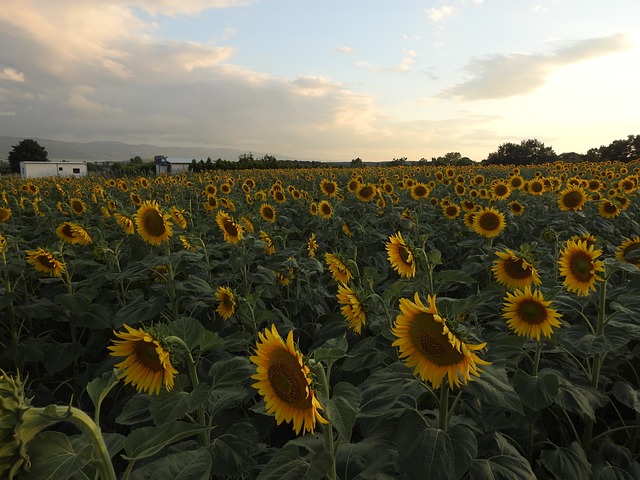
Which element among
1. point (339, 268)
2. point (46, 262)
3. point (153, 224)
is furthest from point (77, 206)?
point (339, 268)

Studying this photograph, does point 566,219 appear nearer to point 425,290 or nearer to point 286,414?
point 425,290

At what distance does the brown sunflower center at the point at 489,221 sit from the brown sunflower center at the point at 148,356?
473 cm

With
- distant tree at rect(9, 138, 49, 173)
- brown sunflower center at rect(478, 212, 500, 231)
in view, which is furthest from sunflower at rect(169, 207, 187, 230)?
distant tree at rect(9, 138, 49, 173)

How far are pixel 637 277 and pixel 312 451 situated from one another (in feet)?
10.8

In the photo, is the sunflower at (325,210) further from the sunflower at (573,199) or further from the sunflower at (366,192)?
the sunflower at (573,199)

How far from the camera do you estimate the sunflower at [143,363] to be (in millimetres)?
1728

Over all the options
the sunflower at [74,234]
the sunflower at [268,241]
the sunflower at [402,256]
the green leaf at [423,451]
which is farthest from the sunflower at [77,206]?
the green leaf at [423,451]

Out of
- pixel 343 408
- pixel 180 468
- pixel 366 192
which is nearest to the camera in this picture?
pixel 180 468

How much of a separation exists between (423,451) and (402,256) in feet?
6.03

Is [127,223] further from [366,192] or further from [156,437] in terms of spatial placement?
[366,192]

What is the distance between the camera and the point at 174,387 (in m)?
1.83

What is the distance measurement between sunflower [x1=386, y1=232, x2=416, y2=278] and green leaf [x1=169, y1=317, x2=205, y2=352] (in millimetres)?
1637

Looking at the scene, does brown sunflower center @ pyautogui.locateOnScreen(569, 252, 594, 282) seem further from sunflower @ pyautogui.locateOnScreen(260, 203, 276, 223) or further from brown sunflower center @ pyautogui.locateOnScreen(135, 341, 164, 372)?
sunflower @ pyautogui.locateOnScreen(260, 203, 276, 223)

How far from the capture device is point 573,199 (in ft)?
22.7
